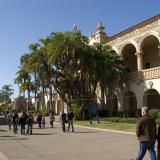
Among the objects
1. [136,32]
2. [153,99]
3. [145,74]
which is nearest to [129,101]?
[153,99]

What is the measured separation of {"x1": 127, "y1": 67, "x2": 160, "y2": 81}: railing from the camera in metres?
36.6

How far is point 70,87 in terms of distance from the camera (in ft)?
143

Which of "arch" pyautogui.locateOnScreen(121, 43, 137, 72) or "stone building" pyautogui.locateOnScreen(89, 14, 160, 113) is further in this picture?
"arch" pyautogui.locateOnScreen(121, 43, 137, 72)

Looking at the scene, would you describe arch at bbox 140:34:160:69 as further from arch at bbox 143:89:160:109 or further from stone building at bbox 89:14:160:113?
arch at bbox 143:89:160:109

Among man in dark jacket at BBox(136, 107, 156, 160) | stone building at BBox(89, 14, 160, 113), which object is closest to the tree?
stone building at BBox(89, 14, 160, 113)

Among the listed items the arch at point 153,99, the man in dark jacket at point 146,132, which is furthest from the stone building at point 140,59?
the man in dark jacket at point 146,132

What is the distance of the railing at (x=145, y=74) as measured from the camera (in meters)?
36.6

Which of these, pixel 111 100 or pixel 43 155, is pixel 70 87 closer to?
pixel 111 100

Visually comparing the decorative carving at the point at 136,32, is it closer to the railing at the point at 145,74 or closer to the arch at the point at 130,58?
the arch at the point at 130,58

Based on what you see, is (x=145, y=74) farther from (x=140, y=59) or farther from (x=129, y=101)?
(x=129, y=101)

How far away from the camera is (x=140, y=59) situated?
40.0 meters

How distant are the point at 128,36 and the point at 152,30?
4558mm

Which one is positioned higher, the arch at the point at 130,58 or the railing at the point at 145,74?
the arch at the point at 130,58

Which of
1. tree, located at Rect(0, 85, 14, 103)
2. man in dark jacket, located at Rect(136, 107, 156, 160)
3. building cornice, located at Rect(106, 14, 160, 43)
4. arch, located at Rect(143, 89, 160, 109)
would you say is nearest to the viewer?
man in dark jacket, located at Rect(136, 107, 156, 160)
